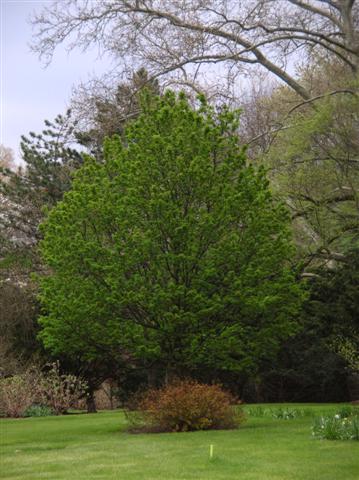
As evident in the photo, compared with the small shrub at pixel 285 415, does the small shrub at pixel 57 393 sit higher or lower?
higher

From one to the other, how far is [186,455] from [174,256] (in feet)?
20.2

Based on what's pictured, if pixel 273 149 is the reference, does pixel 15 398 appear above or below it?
below

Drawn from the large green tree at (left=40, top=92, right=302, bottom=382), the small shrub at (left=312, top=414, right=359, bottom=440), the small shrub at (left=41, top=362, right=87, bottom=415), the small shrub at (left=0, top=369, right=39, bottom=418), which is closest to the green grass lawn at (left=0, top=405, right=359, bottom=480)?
the small shrub at (left=312, top=414, right=359, bottom=440)

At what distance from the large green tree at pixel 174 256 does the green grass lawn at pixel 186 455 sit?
2.39 meters

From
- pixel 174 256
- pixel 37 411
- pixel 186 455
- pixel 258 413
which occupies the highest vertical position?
pixel 174 256

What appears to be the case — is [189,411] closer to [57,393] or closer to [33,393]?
[57,393]

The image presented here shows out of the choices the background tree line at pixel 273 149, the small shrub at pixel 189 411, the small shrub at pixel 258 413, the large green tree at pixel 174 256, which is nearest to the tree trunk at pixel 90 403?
the background tree line at pixel 273 149

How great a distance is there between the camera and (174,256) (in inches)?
603

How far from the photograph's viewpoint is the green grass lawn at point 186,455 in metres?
8.24

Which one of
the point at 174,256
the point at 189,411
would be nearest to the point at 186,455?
the point at 189,411

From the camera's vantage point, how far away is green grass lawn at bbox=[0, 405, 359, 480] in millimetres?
8242

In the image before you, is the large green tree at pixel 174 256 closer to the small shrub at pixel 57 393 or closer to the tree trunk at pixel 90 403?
the small shrub at pixel 57 393

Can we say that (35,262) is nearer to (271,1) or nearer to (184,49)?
(184,49)

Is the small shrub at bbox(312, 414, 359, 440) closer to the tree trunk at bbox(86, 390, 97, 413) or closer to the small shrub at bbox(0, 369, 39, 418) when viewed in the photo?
the small shrub at bbox(0, 369, 39, 418)
